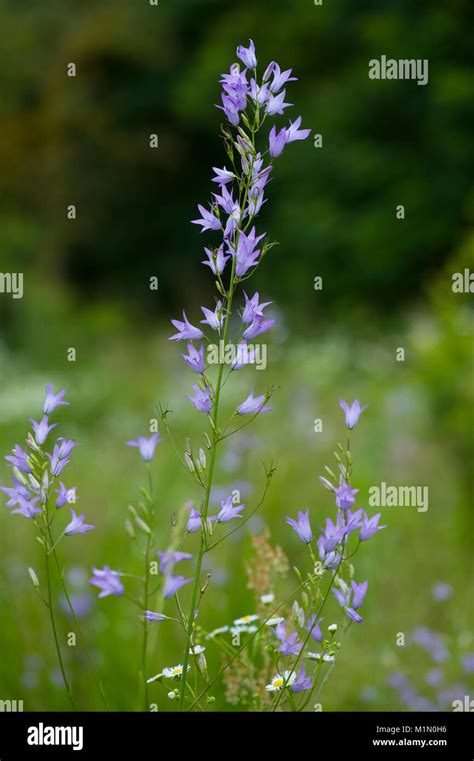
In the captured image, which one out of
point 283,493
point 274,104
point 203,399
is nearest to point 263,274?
point 283,493

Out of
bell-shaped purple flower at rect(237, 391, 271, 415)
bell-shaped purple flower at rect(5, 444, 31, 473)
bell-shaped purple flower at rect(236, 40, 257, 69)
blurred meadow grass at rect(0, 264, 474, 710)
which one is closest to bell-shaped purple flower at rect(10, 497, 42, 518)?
bell-shaped purple flower at rect(5, 444, 31, 473)

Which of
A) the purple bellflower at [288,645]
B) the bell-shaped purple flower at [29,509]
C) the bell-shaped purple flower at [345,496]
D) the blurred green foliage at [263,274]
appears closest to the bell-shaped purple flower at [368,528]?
the bell-shaped purple flower at [345,496]

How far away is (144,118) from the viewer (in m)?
20.6

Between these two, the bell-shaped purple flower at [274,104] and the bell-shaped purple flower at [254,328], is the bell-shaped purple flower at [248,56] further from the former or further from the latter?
the bell-shaped purple flower at [254,328]

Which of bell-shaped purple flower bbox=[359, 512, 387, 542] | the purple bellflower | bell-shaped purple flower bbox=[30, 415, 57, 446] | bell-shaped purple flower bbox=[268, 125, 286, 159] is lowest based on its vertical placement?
the purple bellflower

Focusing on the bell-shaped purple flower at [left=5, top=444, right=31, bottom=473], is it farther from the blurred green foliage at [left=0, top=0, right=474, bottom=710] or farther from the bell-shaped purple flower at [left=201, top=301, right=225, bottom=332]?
the blurred green foliage at [left=0, top=0, right=474, bottom=710]

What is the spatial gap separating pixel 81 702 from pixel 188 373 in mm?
6655

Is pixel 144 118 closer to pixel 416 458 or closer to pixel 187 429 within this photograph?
pixel 187 429

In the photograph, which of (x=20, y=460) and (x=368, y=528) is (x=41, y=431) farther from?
(x=368, y=528)

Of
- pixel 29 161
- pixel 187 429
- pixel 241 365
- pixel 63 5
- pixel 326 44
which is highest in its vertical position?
pixel 63 5

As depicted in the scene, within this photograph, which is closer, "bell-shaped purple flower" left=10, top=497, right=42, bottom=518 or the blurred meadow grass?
"bell-shaped purple flower" left=10, top=497, right=42, bottom=518

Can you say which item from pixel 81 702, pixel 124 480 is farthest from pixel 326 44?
pixel 81 702

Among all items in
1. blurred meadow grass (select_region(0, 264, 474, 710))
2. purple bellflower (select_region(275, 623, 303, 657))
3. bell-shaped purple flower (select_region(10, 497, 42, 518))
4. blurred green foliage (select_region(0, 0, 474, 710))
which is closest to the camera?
bell-shaped purple flower (select_region(10, 497, 42, 518))

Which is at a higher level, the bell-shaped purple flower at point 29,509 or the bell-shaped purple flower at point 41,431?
the bell-shaped purple flower at point 41,431
